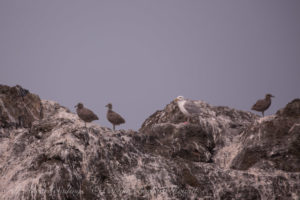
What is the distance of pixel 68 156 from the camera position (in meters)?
10.2

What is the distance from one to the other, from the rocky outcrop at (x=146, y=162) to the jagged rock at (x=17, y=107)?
17.6 inches

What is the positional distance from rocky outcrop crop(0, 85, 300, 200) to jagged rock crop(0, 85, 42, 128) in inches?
17.6

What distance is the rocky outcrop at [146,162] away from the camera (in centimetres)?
996

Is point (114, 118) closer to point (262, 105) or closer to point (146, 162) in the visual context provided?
point (146, 162)

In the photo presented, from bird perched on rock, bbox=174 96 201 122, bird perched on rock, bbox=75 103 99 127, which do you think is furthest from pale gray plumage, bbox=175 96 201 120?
bird perched on rock, bbox=75 103 99 127

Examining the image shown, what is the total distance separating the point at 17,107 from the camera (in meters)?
14.3

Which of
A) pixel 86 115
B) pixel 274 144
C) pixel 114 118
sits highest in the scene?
pixel 114 118

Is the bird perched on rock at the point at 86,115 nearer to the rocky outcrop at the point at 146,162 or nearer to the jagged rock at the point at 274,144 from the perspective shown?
the rocky outcrop at the point at 146,162

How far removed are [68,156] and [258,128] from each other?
25.3 ft

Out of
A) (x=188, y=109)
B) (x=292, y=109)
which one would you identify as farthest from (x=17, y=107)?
(x=292, y=109)

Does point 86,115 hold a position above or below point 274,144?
above

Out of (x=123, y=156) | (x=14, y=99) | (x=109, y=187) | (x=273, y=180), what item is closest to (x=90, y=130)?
(x=123, y=156)

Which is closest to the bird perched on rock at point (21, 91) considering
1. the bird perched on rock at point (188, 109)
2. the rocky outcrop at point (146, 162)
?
the rocky outcrop at point (146, 162)

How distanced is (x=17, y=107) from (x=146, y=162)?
621cm
